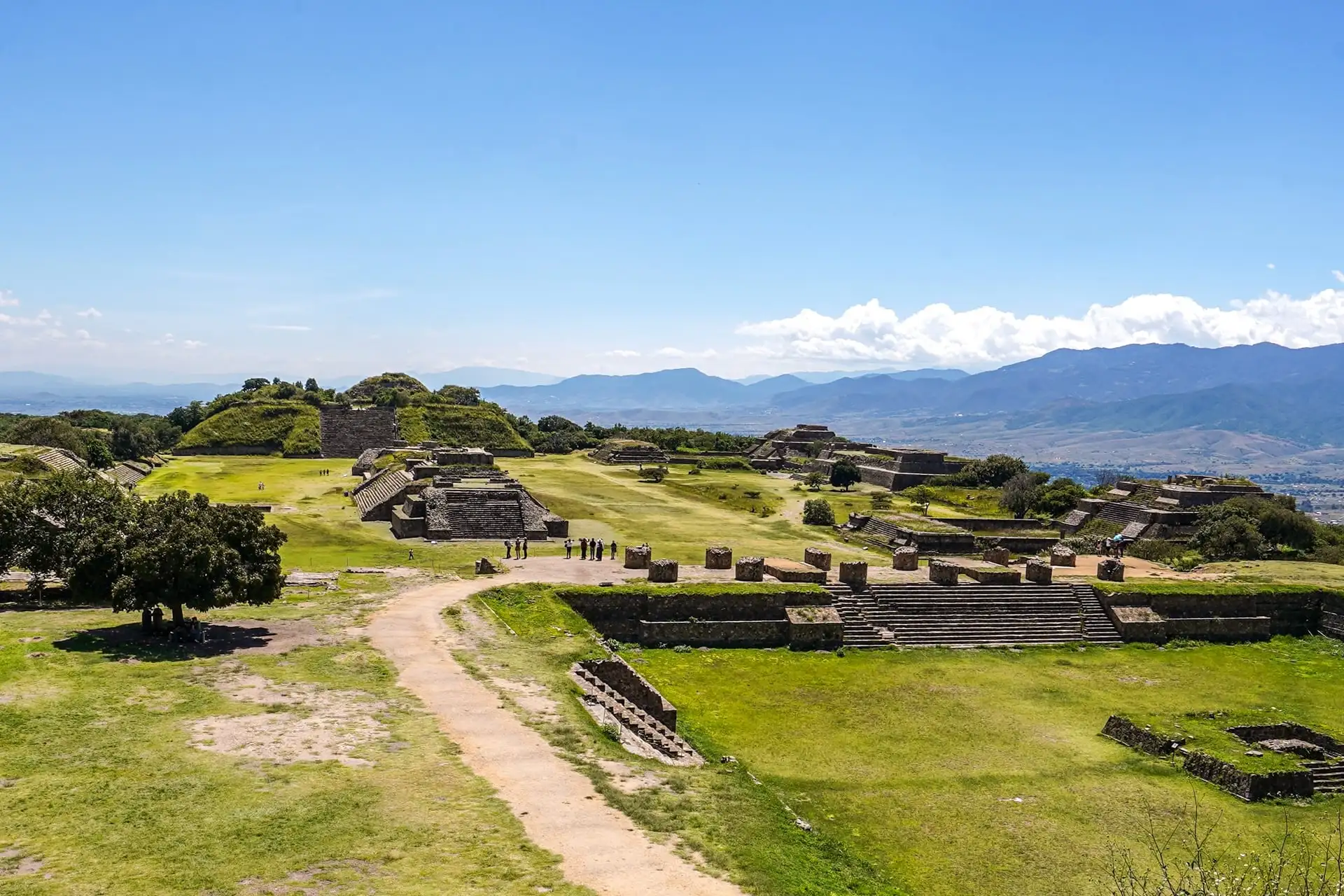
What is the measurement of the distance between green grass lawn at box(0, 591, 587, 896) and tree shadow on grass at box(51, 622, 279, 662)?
1206 mm

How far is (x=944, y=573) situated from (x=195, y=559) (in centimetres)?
2820

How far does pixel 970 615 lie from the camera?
120ft

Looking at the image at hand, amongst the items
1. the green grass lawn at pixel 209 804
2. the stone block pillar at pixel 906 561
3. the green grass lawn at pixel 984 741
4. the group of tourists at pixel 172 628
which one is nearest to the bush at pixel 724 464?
the stone block pillar at pixel 906 561

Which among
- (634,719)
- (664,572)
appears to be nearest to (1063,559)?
(664,572)

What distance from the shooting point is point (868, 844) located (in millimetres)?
18203

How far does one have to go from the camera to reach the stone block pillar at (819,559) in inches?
1563

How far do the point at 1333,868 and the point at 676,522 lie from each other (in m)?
44.6

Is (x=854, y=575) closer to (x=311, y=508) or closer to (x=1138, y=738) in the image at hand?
(x=1138, y=738)

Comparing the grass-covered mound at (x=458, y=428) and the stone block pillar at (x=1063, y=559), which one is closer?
the stone block pillar at (x=1063, y=559)

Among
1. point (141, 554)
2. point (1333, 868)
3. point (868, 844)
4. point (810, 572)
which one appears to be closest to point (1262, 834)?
point (1333, 868)

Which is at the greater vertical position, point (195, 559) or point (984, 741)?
point (195, 559)

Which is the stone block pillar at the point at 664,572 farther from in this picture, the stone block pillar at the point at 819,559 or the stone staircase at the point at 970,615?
the stone block pillar at the point at 819,559

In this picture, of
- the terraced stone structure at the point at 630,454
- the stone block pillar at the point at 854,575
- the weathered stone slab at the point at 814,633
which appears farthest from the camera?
the terraced stone structure at the point at 630,454

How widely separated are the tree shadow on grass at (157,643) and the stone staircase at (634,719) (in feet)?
30.2
